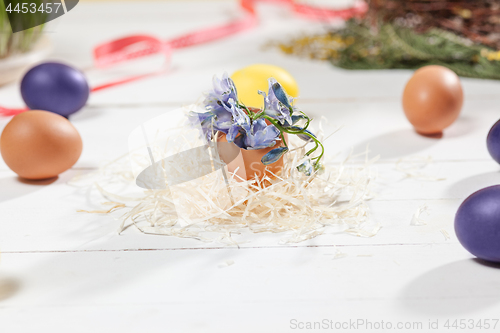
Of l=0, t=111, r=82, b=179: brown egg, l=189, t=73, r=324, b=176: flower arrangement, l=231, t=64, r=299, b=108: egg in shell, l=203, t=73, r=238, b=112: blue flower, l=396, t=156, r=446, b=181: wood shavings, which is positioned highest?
l=203, t=73, r=238, b=112: blue flower

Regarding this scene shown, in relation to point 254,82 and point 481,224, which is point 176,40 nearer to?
point 254,82

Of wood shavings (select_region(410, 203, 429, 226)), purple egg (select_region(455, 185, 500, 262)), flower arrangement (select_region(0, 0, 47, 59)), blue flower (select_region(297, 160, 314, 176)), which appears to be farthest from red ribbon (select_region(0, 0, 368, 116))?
purple egg (select_region(455, 185, 500, 262))

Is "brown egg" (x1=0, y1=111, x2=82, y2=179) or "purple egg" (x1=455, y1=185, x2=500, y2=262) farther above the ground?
"brown egg" (x1=0, y1=111, x2=82, y2=179)

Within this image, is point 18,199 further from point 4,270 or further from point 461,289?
point 461,289

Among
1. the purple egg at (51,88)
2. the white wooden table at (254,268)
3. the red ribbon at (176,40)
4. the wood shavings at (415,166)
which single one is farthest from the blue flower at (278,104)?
the red ribbon at (176,40)

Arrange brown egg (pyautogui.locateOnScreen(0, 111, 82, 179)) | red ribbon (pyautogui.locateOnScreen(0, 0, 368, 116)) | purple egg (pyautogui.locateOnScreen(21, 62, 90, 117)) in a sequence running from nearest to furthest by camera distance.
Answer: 1. brown egg (pyautogui.locateOnScreen(0, 111, 82, 179))
2. purple egg (pyautogui.locateOnScreen(21, 62, 90, 117))
3. red ribbon (pyautogui.locateOnScreen(0, 0, 368, 116))

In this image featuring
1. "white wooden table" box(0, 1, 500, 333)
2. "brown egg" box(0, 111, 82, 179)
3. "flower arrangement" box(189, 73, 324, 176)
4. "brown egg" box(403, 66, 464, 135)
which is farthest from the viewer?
"brown egg" box(403, 66, 464, 135)

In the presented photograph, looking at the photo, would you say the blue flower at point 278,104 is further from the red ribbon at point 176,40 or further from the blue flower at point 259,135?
the red ribbon at point 176,40

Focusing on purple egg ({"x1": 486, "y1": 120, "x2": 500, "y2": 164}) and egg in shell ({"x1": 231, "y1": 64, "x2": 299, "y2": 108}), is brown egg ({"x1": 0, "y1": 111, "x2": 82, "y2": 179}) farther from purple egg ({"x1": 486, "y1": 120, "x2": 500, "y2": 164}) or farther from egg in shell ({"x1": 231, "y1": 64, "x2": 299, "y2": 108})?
purple egg ({"x1": 486, "y1": 120, "x2": 500, "y2": 164})
